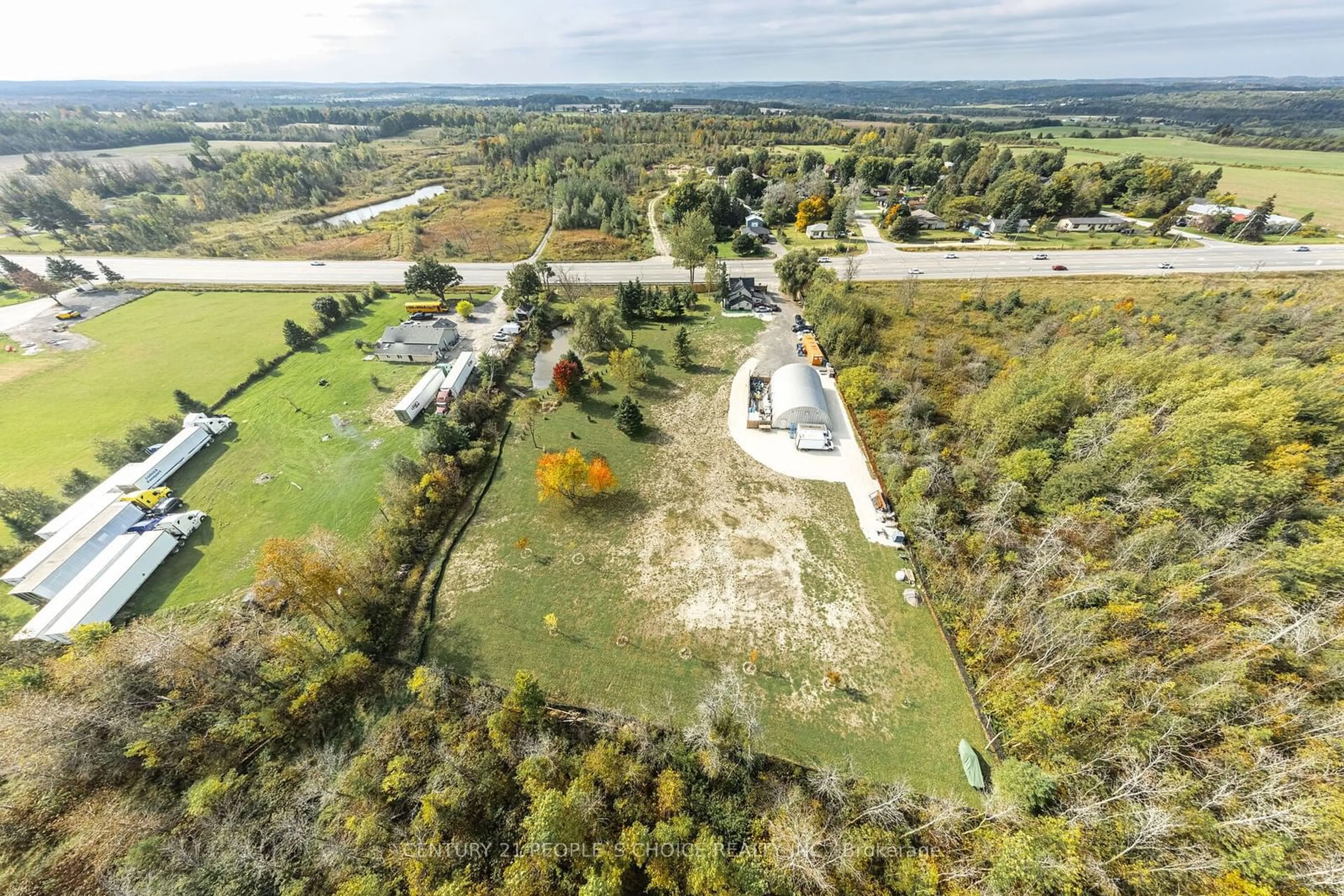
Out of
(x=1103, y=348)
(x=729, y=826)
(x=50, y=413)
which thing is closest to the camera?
(x=729, y=826)

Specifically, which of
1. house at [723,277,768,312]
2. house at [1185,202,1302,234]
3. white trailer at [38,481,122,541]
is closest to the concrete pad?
house at [723,277,768,312]

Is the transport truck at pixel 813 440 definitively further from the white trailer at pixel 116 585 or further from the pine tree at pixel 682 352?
the white trailer at pixel 116 585

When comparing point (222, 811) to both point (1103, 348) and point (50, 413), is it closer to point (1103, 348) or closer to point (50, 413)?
point (50, 413)

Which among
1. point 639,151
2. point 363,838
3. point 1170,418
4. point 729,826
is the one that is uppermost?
point 639,151

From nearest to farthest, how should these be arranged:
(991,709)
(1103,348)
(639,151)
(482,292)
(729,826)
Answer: (729,826)
(991,709)
(1103,348)
(482,292)
(639,151)

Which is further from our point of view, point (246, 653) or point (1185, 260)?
point (1185, 260)

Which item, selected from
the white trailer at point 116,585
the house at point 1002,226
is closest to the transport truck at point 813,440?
the white trailer at point 116,585

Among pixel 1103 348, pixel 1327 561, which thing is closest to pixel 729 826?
pixel 1327 561
